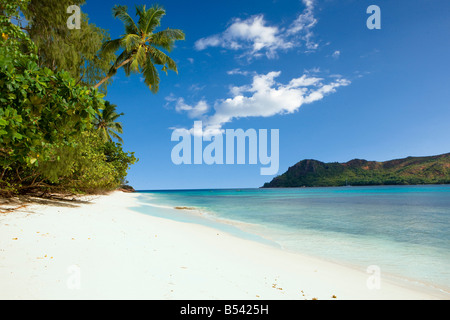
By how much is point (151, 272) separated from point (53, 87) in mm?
3112

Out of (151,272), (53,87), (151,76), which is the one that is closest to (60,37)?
(151,76)

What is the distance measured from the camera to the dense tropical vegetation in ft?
9.80

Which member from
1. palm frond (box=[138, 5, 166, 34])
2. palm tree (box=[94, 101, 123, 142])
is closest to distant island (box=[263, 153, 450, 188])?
palm tree (box=[94, 101, 123, 142])

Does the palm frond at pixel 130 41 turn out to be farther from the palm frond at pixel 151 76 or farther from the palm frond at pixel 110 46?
the palm frond at pixel 151 76

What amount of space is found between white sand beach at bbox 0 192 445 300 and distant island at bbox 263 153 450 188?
107938 mm

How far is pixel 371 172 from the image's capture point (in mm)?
105125

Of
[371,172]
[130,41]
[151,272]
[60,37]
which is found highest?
[130,41]

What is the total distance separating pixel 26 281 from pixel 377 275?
609cm

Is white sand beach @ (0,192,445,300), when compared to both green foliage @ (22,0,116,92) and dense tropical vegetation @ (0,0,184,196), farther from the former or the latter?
green foliage @ (22,0,116,92)

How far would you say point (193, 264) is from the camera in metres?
4.00

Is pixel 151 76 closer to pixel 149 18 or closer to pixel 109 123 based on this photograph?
pixel 149 18
